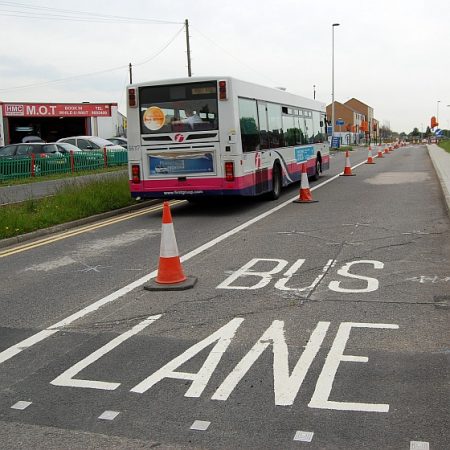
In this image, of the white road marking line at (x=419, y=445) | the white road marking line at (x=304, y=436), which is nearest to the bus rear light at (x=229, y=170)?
the white road marking line at (x=304, y=436)

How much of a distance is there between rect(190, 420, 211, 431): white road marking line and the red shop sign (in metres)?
→ 45.4

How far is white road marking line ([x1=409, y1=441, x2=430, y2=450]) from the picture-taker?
328 cm

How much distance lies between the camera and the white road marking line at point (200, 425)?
358 cm

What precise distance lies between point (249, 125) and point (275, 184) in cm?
256

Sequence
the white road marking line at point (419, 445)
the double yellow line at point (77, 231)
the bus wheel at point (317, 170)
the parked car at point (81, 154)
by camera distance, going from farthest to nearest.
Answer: the parked car at point (81, 154) < the bus wheel at point (317, 170) < the double yellow line at point (77, 231) < the white road marking line at point (419, 445)

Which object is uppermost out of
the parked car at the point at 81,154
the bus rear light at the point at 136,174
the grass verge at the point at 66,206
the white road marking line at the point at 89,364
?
the parked car at the point at 81,154

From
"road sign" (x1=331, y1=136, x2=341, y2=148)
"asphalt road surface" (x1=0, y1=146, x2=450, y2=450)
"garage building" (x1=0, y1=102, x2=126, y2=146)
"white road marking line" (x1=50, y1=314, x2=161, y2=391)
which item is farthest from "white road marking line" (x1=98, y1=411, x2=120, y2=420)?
"road sign" (x1=331, y1=136, x2=341, y2=148)

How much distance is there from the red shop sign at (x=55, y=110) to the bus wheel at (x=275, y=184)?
35000mm

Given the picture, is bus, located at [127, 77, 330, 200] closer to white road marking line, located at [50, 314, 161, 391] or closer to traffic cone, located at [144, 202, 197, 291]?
traffic cone, located at [144, 202, 197, 291]

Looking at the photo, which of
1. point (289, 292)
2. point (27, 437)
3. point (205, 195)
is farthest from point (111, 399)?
point (205, 195)

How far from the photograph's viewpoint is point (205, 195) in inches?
510

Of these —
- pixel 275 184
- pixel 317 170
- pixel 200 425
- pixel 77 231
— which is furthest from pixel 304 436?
pixel 317 170

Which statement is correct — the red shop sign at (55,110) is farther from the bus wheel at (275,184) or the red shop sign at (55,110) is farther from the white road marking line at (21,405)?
the white road marking line at (21,405)

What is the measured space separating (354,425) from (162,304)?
3094 millimetres
